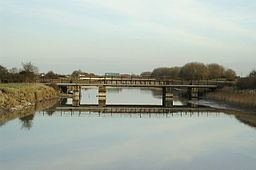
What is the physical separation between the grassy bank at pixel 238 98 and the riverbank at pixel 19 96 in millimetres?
25142

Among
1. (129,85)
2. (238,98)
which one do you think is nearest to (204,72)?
(129,85)

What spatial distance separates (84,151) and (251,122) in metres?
22.0

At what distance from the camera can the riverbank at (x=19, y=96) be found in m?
43.9

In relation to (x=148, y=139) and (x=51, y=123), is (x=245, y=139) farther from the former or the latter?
(x=51, y=123)

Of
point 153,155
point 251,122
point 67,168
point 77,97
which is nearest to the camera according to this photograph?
point 67,168

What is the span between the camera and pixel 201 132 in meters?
32.8

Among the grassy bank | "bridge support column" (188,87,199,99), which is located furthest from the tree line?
the grassy bank

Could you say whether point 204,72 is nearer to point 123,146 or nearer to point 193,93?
point 193,93

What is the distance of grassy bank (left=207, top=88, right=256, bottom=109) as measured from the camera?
175 ft

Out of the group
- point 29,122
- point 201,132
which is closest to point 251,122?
point 201,132

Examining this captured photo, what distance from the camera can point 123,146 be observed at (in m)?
24.6

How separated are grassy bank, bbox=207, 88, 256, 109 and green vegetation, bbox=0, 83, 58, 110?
25.2 m

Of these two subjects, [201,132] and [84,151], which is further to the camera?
[201,132]

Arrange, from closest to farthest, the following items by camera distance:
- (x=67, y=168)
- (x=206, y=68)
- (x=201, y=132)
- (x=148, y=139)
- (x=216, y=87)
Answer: (x=67, y=168)
(x=148, y=139)
(x=201, y=132)
(x=216, y=87)
(x=206, y=68)
